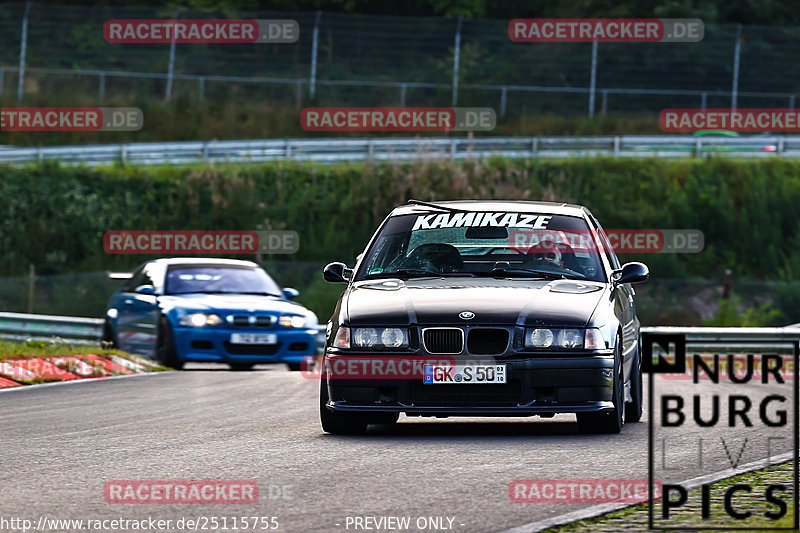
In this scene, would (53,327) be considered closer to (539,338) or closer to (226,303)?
(226,303)

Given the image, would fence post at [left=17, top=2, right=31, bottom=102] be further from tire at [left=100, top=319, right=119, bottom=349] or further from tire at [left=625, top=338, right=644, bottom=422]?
tire at [left=625, top=338, right=644, bottom=422]

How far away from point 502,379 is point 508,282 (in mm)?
1040

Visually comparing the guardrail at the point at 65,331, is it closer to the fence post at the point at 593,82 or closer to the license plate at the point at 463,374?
the license plate at the point at 463,374

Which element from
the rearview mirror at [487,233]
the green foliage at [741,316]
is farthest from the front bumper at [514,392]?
the green foliage at [741,316]

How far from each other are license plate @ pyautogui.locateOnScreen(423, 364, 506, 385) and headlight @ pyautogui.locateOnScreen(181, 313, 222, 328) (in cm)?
807

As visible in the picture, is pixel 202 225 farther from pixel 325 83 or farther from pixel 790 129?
pixel 790 129

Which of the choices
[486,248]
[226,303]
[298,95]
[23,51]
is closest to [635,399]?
[486,248]

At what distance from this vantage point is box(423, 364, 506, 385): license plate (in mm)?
9695

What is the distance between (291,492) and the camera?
751cm

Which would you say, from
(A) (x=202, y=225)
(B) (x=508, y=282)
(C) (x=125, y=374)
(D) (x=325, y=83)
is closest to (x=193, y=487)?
(B) (x=508, y=282)

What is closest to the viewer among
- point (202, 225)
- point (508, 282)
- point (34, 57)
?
point (508, 282)

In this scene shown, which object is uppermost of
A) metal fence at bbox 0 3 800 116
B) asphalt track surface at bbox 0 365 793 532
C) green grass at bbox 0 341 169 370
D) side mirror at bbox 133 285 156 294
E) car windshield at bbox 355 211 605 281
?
metal fence at bbox 0 3 800 116

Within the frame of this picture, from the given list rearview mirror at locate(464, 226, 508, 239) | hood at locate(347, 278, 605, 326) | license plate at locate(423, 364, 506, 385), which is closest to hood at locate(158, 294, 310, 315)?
rearview mirror at locate(464, 226, 508, 239)

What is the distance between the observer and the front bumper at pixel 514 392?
31.8 ft
